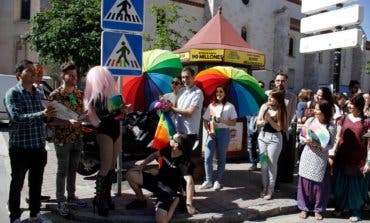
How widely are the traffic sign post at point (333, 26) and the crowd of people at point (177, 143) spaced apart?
0.96m

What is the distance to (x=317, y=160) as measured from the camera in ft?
20.7

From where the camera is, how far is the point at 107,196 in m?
5.80

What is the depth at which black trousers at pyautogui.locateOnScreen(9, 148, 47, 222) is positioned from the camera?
5.05 m

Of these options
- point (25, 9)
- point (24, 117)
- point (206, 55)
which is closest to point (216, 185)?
point (206, 55)

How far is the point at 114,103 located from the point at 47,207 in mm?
1858

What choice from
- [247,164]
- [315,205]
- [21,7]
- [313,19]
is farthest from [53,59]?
[315,205]

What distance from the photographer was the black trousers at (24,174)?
16.6ft

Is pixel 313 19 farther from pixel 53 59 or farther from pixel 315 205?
pixel 53 59

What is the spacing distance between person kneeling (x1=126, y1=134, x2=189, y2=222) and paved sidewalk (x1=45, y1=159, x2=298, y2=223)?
0.30 meters

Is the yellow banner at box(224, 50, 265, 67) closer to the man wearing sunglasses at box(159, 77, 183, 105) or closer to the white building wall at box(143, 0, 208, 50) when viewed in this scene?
the man wearing sunglasses at box(159, 77, 183, 105)

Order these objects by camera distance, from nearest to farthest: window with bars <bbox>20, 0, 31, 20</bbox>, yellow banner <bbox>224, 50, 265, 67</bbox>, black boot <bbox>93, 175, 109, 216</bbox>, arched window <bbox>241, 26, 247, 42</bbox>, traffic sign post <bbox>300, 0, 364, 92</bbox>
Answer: black boot <bbox>93, 175, 109, 216</bbox>
traffic sign post <bbox>300, 0, 364, 92</bbox>
yellow banner <bbox>224, 50, 265, 67</bbox>
window with bars <bbox>20, 0, 31, 20</bbox>
arched window <bbox>241, 26, 247, 42</bbox>

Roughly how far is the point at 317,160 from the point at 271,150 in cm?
77

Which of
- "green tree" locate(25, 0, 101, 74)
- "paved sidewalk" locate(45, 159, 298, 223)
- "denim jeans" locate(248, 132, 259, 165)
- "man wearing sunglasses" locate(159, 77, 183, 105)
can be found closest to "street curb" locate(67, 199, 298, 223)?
"paved sidewalk" locate(45, 159, 298, 223)

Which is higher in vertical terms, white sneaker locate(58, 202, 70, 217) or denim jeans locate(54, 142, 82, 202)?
denim jeans locate(54, 142, 82, 202)
